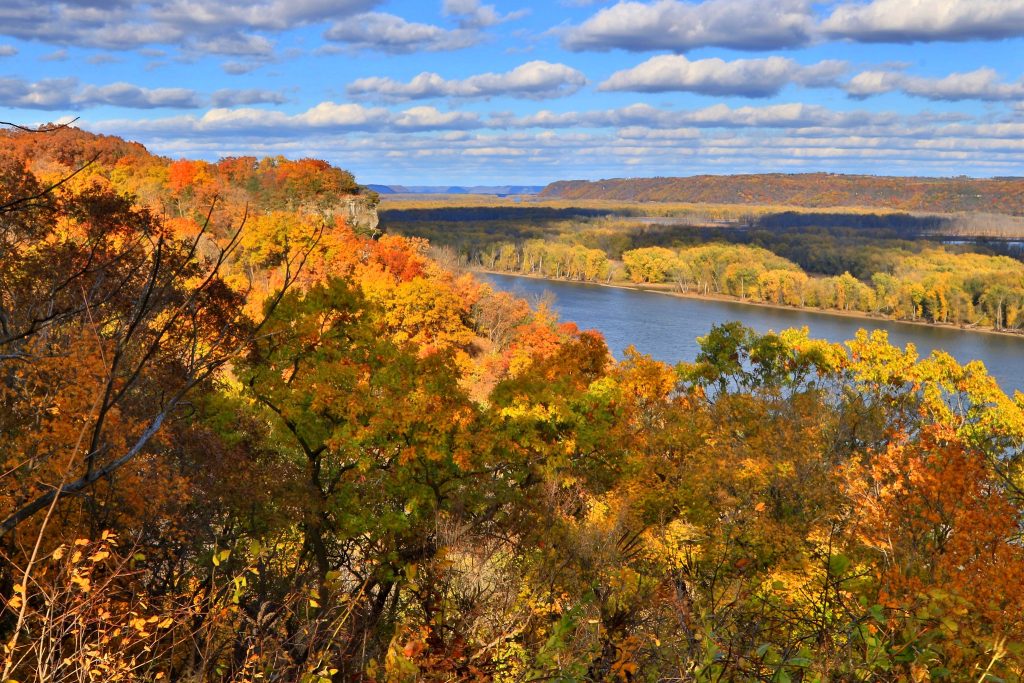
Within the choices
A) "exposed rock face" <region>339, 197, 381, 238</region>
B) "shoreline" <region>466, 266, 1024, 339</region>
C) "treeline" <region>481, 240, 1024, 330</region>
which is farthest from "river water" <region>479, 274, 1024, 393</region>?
"exposed rock face" <region>339, 197, 381, 238</region>

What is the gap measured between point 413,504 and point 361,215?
54.9 meters

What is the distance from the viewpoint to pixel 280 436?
16.8 metres

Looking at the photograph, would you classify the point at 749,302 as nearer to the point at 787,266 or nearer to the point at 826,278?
the point at 826,278

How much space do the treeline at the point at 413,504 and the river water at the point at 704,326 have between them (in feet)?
122

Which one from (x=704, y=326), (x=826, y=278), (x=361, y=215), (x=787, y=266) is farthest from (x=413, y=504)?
(x=787, y=266)

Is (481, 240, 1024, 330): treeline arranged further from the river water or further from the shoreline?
the river water

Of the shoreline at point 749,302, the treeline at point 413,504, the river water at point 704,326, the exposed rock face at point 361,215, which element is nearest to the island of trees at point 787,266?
the shoreline at point 749,302

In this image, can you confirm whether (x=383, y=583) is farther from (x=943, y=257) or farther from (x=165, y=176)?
(x=943, y=257)

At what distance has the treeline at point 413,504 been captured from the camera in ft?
18.3

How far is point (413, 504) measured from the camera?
1664cm

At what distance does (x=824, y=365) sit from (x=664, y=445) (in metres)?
18.9

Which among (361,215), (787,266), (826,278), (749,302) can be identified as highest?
(361,215)

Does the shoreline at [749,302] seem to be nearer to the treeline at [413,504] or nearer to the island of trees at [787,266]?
the island of trees at [787,266]

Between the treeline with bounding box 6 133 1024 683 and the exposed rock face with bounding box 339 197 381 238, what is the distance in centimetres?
4171
